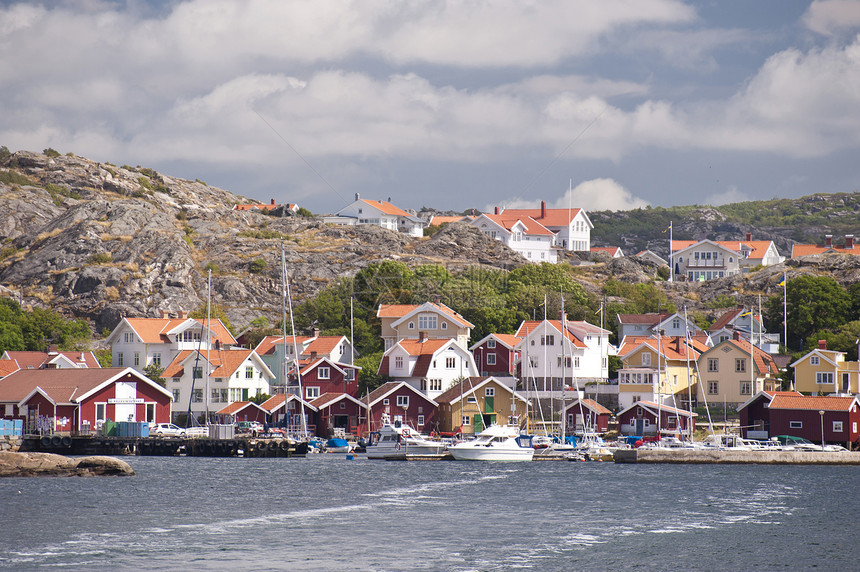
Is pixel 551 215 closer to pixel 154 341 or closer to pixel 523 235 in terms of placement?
pixel 523 235

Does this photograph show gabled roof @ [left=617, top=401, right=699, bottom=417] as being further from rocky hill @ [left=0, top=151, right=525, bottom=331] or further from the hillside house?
rocky hill @ [left=0, top=151, right=525, bottom=331]

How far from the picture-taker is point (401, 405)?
312 ft

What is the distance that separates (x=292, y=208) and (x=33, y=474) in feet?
393

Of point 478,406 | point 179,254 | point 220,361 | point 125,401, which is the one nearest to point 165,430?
point 125,401

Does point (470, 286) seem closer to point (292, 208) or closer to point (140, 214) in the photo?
point (140, 214)

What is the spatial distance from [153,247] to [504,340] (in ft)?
175

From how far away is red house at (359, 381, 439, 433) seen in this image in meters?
94.6

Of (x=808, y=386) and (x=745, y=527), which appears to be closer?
(x=745, y=527)

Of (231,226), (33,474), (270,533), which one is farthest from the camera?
(231,226)

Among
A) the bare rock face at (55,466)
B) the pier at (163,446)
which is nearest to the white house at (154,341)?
the pier at (163,446)

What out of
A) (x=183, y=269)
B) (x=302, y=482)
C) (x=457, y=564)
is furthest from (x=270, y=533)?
(x=183, y=269)

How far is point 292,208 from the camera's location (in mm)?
181125

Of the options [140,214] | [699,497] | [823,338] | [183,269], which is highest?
[140,214]

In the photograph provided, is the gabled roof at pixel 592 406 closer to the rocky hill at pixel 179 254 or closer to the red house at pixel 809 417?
the red house at pixel 809 417
